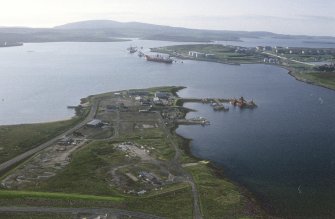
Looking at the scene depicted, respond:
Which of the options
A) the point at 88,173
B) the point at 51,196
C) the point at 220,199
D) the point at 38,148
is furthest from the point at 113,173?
the point at 38,148

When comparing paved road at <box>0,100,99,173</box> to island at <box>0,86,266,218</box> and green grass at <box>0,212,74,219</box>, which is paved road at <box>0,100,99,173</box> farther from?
green grass at <box>0,212,74,219</box>

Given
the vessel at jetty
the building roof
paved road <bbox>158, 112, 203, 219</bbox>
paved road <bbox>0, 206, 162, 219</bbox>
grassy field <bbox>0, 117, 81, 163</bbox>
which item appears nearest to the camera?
paved road <bbox>0, 206, 162, 219</bbox>

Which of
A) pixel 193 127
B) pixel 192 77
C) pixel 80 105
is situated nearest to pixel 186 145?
pixel 193 127

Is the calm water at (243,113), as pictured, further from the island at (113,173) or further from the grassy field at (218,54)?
the grassy field at (218,54)

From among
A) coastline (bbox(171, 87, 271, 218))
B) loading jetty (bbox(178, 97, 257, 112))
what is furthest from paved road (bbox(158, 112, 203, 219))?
loading jetty (bbox(178, 97, 257, 112))

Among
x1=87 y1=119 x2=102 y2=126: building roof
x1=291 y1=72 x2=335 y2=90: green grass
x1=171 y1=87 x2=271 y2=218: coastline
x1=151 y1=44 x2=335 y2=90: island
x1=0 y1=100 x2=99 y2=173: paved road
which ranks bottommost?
x1=171 y1=87 x2=271 y2=218: coastline

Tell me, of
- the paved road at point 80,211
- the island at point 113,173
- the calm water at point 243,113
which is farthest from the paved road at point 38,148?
the paved road at point 80,211
